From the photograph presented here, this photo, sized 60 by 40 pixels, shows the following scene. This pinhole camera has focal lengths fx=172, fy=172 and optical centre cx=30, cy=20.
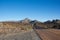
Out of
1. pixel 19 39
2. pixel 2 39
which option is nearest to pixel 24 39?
pixel 19 39

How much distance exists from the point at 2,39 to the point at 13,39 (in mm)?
1715

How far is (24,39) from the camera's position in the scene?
17.5 m

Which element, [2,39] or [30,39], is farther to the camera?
[2,39]

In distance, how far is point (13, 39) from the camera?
1783 cm

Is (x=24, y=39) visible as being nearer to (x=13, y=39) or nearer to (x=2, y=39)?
(x=13, y=39)

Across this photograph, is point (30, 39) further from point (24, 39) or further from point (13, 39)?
point (13, 39)

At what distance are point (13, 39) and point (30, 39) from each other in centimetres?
178

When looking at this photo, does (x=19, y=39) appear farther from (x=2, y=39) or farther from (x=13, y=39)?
(x=2, y=39)

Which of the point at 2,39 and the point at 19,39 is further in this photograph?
the point at 2,39

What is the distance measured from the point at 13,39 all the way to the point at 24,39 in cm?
119

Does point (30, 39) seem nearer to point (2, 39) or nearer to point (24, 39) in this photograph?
point (24, 39)

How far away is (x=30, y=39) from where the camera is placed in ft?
57.7

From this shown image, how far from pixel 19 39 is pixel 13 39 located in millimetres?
775

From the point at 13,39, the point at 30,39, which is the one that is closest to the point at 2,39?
the point at 13,39
